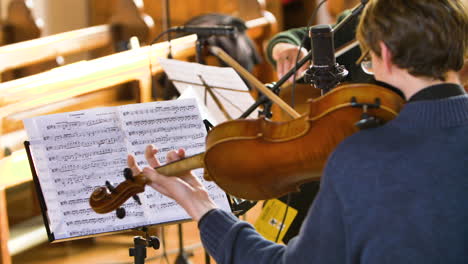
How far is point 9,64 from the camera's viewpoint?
323 centimetres

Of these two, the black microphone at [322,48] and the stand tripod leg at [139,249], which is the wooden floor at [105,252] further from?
the black microphone at [322,48]

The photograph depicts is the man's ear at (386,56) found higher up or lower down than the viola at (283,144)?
higher up

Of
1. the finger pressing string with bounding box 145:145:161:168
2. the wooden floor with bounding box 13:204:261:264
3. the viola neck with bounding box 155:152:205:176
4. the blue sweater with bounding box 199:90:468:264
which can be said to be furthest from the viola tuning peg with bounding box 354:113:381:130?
the wooden floor with bounding box 13:204:261:264

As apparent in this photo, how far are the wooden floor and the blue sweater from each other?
1.87 m

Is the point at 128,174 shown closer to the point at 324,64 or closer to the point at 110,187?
the point at 110,187

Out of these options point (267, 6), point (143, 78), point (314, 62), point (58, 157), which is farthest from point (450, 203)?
point (267, 6)

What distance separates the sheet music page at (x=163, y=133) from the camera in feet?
5.53

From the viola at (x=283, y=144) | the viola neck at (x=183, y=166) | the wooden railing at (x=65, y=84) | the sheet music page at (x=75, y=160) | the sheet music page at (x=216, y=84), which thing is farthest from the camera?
the wooden railing at (x=65, y=84)

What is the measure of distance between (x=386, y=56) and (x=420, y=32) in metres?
0.07

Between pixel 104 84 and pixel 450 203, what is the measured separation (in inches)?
70.2

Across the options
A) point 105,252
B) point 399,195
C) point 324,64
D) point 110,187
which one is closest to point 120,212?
point 110,187

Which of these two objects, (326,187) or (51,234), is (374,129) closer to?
(326,187)

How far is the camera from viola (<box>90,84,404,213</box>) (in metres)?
1.23

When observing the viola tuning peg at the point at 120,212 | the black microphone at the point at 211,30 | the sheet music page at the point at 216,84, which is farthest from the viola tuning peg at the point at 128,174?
the black microphone at the point at 211,30
